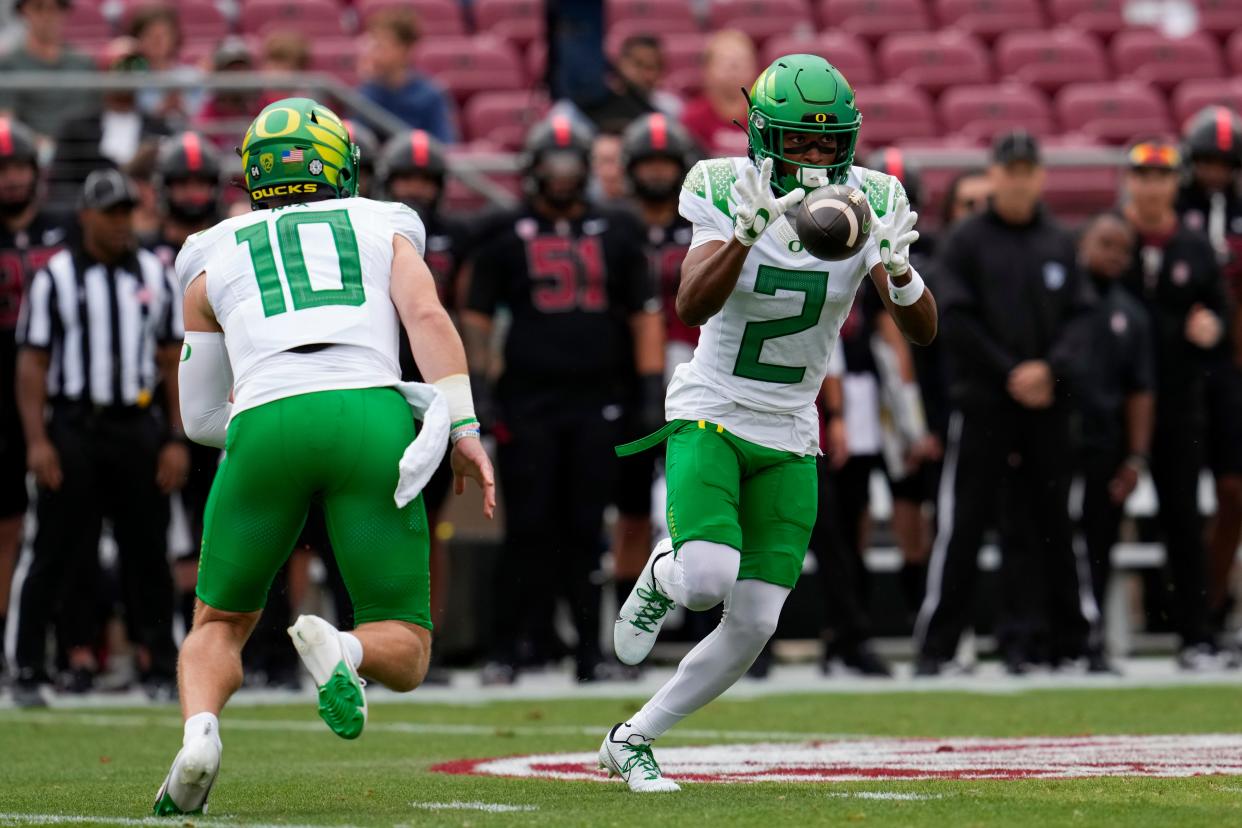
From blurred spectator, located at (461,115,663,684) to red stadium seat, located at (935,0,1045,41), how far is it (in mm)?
7364

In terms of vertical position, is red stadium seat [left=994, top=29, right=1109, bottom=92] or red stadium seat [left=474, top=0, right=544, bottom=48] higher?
red stadium seat [left=474, top=0, right=544, bottom=48]

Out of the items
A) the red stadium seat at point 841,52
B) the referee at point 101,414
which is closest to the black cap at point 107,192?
the referee at point 101,414

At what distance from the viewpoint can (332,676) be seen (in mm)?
4145

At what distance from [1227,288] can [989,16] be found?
6.51 metres

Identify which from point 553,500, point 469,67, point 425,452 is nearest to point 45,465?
point 553,500

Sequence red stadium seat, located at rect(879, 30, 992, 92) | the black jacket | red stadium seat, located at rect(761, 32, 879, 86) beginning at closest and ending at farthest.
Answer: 1. the black jacket
2. red stadium seat, located at rect(761, 32, 879, 86)
3. red stadium seat, located at rect(879, 30, 992, 92)

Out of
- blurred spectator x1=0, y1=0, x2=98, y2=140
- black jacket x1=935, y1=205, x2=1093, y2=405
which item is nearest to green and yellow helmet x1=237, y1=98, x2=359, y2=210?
black jacket x1=935, y1=205, x2=1093, y2=405

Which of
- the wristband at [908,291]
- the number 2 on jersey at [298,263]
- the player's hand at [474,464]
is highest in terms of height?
the number 2 on jersey at [298,263]

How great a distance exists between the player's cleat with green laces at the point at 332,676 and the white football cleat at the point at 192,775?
0.79 feet

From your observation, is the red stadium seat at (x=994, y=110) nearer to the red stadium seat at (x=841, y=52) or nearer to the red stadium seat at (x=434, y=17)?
the red stadium seat at (x=841, y=52)

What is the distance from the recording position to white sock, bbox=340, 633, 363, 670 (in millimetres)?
4250

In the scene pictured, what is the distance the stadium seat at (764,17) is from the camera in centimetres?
1507

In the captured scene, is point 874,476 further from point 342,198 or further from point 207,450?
point 342,198

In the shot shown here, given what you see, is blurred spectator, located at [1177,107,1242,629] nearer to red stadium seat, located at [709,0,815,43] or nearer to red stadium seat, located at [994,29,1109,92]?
red stadium seat, located at [994,29,1109,92]
